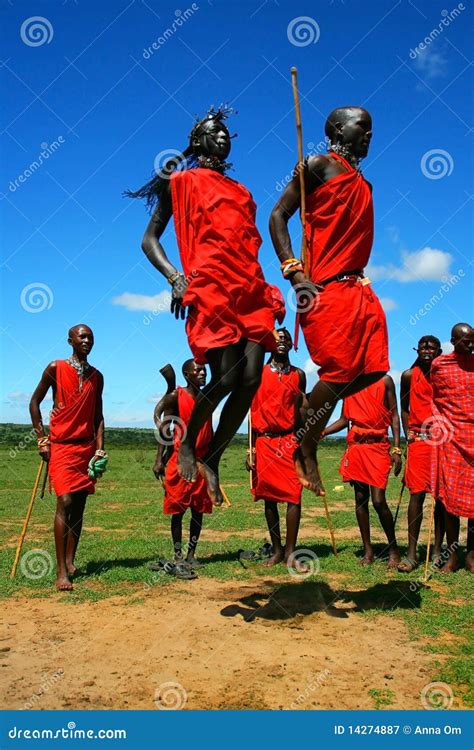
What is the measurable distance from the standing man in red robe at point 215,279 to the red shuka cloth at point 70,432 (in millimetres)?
3262

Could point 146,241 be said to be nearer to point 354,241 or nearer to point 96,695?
point 354,241

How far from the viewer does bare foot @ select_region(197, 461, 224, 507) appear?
4878 mm

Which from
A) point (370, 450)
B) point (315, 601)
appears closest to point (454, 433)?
point (370, 450)

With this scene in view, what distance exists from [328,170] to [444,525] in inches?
240

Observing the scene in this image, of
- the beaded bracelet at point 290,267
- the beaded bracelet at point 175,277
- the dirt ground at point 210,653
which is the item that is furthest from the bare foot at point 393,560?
the beaded bracelet at point 175,277

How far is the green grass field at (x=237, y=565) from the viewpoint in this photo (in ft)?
20.2

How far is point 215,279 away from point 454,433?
4983mm

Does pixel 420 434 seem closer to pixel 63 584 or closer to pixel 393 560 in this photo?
pixel 393 560

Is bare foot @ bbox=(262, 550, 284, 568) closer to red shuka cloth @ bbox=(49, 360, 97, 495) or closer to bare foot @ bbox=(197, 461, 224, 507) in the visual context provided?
red shuka cloth @ bbox=(49, 360, 97, 495)

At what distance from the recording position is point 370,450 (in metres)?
9.20

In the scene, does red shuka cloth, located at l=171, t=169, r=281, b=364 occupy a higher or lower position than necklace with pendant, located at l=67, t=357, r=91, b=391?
higher

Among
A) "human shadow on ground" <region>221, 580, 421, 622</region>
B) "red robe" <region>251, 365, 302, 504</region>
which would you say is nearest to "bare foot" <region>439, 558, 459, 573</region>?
"human shadow on ground" <region>221, 580, 421, 622</region>

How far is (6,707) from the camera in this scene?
4.37m

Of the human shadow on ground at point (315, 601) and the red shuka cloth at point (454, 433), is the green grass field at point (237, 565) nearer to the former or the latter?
the human shadow on ground at point (315, 601)
